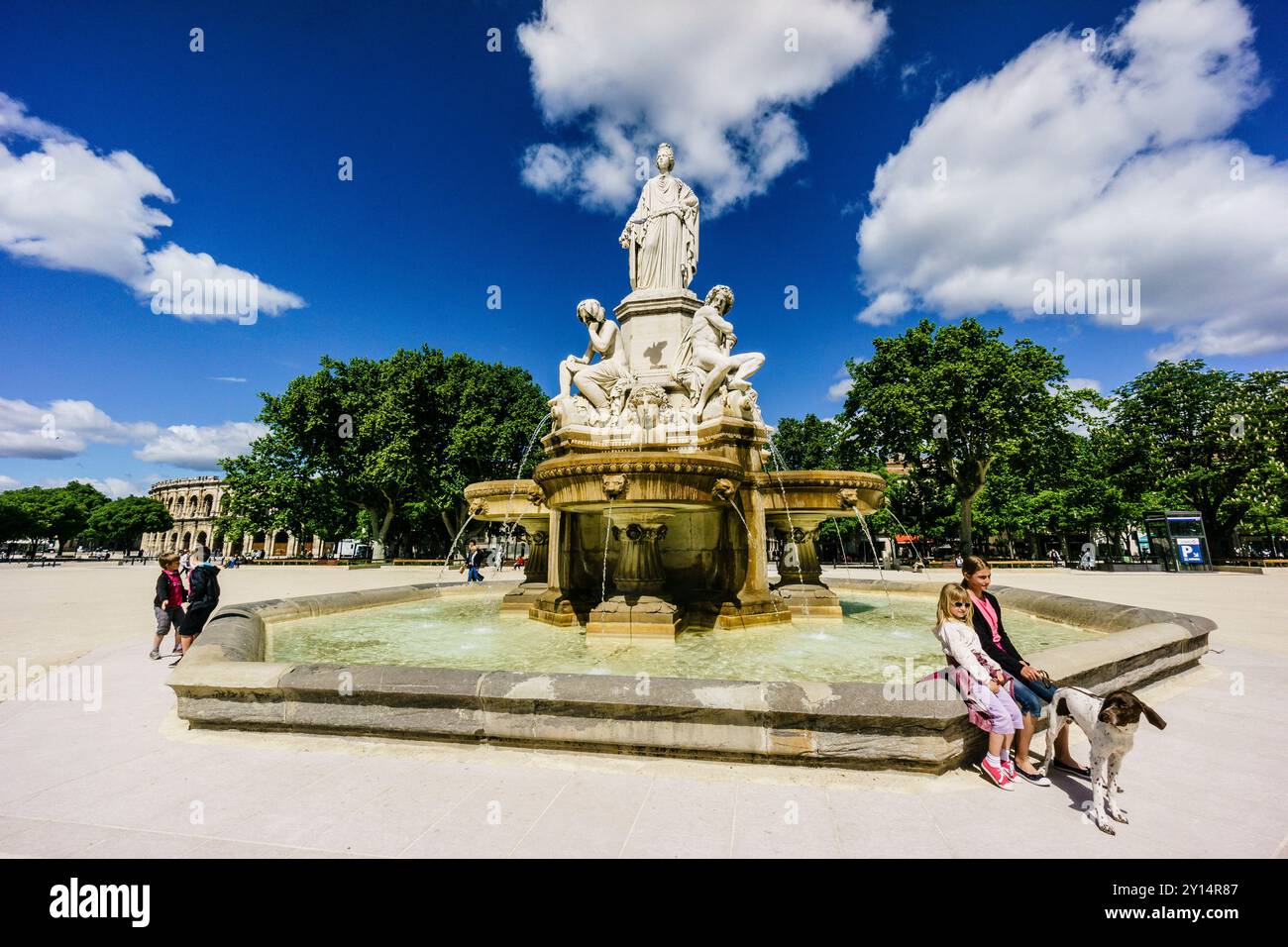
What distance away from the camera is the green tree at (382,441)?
35.4 m

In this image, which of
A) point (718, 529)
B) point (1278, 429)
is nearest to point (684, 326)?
point (718, 529)

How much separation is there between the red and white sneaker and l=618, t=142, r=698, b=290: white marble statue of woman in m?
9.62

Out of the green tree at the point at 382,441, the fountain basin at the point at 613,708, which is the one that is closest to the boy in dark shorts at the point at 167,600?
the fountain basin at the point at 613,708

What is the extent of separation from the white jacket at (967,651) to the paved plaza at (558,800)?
2.12ft

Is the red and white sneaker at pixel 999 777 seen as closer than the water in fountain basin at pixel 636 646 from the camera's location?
Yes

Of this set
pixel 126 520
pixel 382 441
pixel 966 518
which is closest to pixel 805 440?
pixel 966 518

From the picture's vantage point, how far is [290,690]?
13.9ft

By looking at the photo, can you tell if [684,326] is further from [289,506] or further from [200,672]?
[289,506]

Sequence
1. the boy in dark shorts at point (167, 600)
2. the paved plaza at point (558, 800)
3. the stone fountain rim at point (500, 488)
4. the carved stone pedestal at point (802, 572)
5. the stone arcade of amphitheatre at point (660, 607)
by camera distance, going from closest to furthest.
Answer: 1. the paved plaza at point (558, 800)
2. the stone arcade of amphitheatre at point (660, 607)
3. the boy in dark shorts at point (167, 600)
4. the carved stone pedestal at point (802, 572)
5. the stone fountain rim at point (500, 488)

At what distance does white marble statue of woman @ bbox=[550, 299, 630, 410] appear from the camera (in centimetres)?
948

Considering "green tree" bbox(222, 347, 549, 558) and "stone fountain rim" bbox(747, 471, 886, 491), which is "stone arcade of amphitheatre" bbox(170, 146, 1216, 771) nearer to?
"stone fountain rim" bbox(747, 471, 886, 491)

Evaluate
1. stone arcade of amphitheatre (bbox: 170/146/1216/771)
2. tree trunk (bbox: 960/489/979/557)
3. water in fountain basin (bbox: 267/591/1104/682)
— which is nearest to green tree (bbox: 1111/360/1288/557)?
tree trunk (bbox: 960/489/979/557)

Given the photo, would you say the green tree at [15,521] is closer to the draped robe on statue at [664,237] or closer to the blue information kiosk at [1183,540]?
the draped robe on statue at [664,237]
